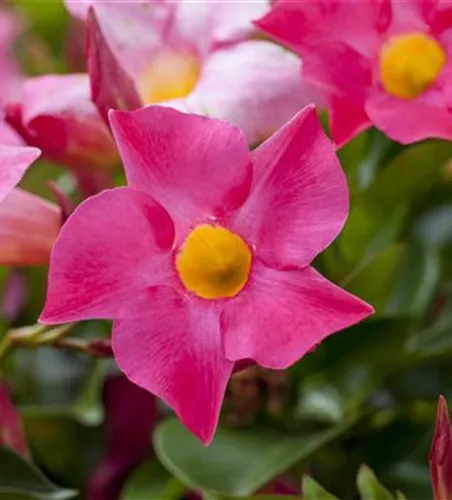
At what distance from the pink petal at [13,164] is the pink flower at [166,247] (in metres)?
0.03

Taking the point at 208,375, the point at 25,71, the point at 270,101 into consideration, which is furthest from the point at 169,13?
the point at 25,71

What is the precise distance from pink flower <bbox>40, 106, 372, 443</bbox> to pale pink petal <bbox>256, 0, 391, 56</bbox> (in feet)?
0.23

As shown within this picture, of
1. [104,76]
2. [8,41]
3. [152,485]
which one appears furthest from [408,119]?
[8,41]

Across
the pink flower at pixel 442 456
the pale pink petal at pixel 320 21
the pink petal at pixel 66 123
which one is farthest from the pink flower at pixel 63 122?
the pink flower at pixel 442 456

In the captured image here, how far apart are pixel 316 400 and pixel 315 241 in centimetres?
26

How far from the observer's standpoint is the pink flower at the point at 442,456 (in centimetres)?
41

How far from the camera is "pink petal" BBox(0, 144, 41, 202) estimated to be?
41 cm

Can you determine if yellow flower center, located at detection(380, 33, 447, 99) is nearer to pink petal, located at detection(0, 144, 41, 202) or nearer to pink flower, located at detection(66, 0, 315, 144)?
pink flower, located at detection(66, 0, 315, 144)

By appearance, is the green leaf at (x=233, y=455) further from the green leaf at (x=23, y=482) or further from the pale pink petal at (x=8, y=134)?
the pale pink petal at (x=8, y=134)

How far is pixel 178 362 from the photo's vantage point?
0.40 metres

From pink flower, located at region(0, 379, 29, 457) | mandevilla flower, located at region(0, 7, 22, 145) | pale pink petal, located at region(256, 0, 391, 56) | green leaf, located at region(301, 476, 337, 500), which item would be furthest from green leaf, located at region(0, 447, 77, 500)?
mandevilla flower, located at region(0, 7, 22, 145)

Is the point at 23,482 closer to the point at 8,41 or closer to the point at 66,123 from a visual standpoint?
the point at 66,123

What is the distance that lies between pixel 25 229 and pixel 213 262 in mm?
101

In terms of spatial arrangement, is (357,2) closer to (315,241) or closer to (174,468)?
(315,241)
